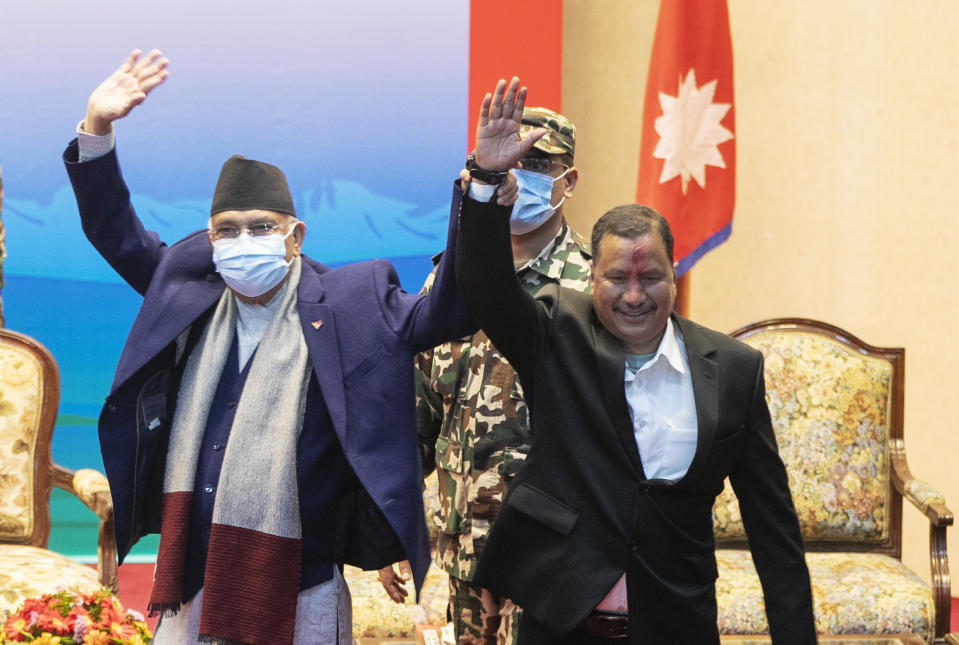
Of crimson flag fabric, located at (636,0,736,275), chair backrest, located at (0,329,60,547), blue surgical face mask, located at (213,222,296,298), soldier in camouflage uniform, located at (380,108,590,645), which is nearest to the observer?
blue surgical face mask, located at (213,222,296,298)

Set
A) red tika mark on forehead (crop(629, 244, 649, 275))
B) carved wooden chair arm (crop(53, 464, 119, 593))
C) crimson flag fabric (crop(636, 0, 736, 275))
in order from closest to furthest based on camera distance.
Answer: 1. red tika mark on forehead (crop(629, 244, 649, 275))
2. carved wooden chair arm (crop(53, 464, 119, 593))
3. crimson flag fabric (crop(636, 0, 736, 275))

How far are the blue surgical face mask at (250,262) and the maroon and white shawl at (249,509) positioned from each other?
0.14 metres

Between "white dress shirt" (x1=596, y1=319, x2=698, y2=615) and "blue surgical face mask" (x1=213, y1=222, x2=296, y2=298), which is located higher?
"blue surgical face mask" (x1=213, y1=222, x2=296, y2=298)

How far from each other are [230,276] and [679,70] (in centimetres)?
286

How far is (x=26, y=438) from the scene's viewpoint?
3.66 metres

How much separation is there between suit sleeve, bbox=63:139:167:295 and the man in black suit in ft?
2.39

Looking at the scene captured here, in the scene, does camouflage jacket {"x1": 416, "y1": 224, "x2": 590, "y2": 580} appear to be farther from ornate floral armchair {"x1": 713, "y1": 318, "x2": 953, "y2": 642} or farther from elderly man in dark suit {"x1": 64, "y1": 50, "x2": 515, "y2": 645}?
ornate floral armchair {"x1": 713, "y1": 318, "x2": 953, "y2": 642}

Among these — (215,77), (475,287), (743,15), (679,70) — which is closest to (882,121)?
(743,15)

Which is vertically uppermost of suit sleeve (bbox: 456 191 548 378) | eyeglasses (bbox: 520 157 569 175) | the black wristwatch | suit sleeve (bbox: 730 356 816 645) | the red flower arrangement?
eyeglasses (bbox: 520 157 569 175)

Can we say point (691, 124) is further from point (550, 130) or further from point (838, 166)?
point (550, 130)

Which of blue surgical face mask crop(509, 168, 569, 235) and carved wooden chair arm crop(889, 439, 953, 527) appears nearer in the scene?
blue surgical face mask crop(509, 168, 569, 235)

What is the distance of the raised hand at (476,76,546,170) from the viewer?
74.2 inches

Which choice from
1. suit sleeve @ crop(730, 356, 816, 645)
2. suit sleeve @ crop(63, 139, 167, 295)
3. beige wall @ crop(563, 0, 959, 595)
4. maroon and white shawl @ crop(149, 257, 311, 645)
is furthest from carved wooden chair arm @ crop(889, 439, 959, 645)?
suit sleeve @ crop(63, 139, 167, 295)

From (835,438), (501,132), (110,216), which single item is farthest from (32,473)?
(835,438)
